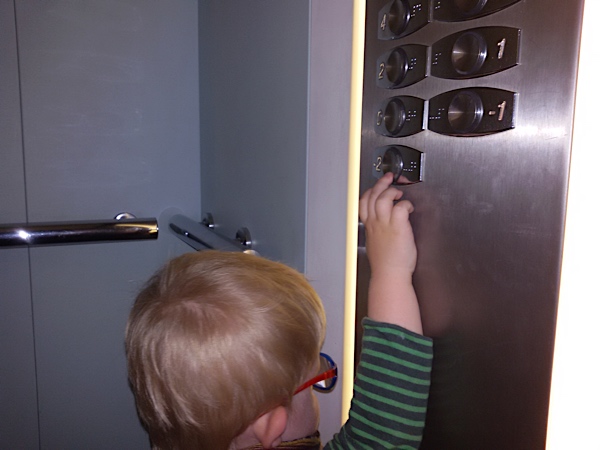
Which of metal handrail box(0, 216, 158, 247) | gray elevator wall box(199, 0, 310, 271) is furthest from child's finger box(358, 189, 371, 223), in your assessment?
metal handrail box(0, 216, 158, 247)

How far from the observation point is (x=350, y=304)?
21.5 inches

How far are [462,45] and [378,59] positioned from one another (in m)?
0.11

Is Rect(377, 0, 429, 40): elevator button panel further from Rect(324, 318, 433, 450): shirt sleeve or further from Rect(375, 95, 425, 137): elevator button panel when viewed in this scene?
Rect(324, 318, 433, 450): shirt sleeve

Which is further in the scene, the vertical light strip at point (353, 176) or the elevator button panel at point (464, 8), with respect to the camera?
the vertical light strip at point (353, 176)

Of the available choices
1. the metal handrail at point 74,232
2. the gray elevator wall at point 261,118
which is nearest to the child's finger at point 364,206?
the gray elevator wall at point 261,118

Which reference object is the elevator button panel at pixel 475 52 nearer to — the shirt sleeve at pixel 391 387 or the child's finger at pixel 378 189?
the child's finger at pixel 378 189

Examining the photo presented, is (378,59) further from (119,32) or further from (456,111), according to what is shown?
(119,32)

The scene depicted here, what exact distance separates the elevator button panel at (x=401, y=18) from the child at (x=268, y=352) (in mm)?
117

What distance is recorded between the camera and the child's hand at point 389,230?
45 centimetres

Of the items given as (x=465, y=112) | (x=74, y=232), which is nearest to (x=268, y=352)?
(x=465, y=112)

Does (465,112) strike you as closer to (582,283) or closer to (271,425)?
(582,283)

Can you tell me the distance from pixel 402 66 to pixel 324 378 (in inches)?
12.1

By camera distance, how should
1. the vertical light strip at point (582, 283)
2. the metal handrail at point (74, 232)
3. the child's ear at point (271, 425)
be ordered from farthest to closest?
the metal handrail at point (74, 232)
the child's ear at point (271, 425)
the vertical light strip at point (582, 283)

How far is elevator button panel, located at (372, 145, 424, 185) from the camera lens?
1.43ft
